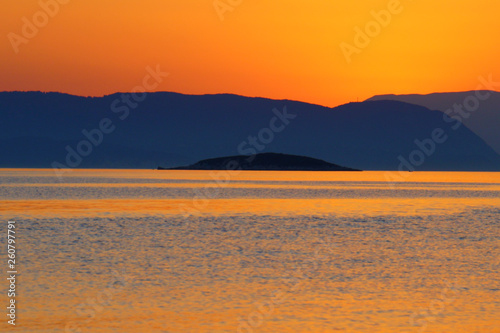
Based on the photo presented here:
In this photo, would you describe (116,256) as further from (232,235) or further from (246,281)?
(232,235)

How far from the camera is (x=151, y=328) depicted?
20.5 metres

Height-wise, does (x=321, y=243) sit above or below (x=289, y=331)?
above

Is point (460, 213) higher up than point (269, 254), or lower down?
higher up

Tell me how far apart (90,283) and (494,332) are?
1468 cm

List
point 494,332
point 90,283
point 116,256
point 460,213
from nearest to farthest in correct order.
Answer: point 494,332 < point 90,283 < point 116,256 < point 460,213

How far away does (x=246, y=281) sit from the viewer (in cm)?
2819

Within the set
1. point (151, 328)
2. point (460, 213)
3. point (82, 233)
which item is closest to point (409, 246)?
point (82, 233)

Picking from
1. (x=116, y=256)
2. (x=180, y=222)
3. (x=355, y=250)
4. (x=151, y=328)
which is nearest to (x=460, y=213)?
(x=180, y=222)

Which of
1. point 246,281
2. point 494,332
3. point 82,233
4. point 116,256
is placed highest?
point 82,233

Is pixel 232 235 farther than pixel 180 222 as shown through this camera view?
No

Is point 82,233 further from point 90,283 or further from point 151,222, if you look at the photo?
point 90,283

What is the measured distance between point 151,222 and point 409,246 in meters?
22.9

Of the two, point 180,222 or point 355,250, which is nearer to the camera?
point 355,250

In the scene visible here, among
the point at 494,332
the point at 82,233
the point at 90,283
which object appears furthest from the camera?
the point at 82,233
